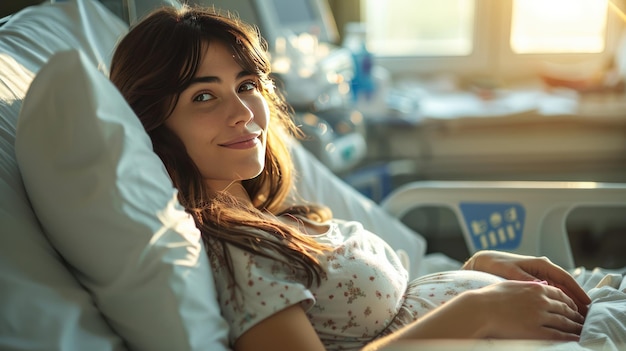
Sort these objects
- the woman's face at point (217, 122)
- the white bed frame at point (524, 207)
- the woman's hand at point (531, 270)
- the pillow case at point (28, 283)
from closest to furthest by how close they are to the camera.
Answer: the pillow case at point (28, 283), the woman's face at point (217, 122), the woman's hand at point (531, 270), the white bed frame at point (524, 207)

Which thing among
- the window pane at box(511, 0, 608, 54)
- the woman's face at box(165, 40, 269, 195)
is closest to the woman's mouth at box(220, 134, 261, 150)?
the woman's face at box(165, 40, 269, 195)

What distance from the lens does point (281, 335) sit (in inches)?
35.3

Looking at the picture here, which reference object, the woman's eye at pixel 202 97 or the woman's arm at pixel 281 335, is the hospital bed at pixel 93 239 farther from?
the woman's eye at pixel 202 97

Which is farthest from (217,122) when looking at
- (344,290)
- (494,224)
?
(494,224)

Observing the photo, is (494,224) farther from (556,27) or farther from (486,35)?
(556,27)

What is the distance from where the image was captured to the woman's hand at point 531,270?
3.80 ft

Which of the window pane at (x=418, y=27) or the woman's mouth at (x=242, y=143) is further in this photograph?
the window pane at (x=418, y=27)

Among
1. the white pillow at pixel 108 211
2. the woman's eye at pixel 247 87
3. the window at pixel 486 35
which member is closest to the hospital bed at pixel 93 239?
the white pillow at pixel 108 211

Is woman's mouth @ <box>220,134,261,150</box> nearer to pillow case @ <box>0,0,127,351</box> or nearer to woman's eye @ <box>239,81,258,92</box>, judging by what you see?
woman's eye @ <box>239,81,258,92</box>

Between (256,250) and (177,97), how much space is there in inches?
10.9

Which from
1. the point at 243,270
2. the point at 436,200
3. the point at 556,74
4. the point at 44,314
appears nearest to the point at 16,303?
the point at 44,314

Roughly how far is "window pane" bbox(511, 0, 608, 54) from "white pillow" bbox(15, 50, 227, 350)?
274cm

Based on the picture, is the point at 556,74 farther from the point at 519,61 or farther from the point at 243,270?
the point at 243,270

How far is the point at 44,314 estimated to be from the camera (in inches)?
32.0
